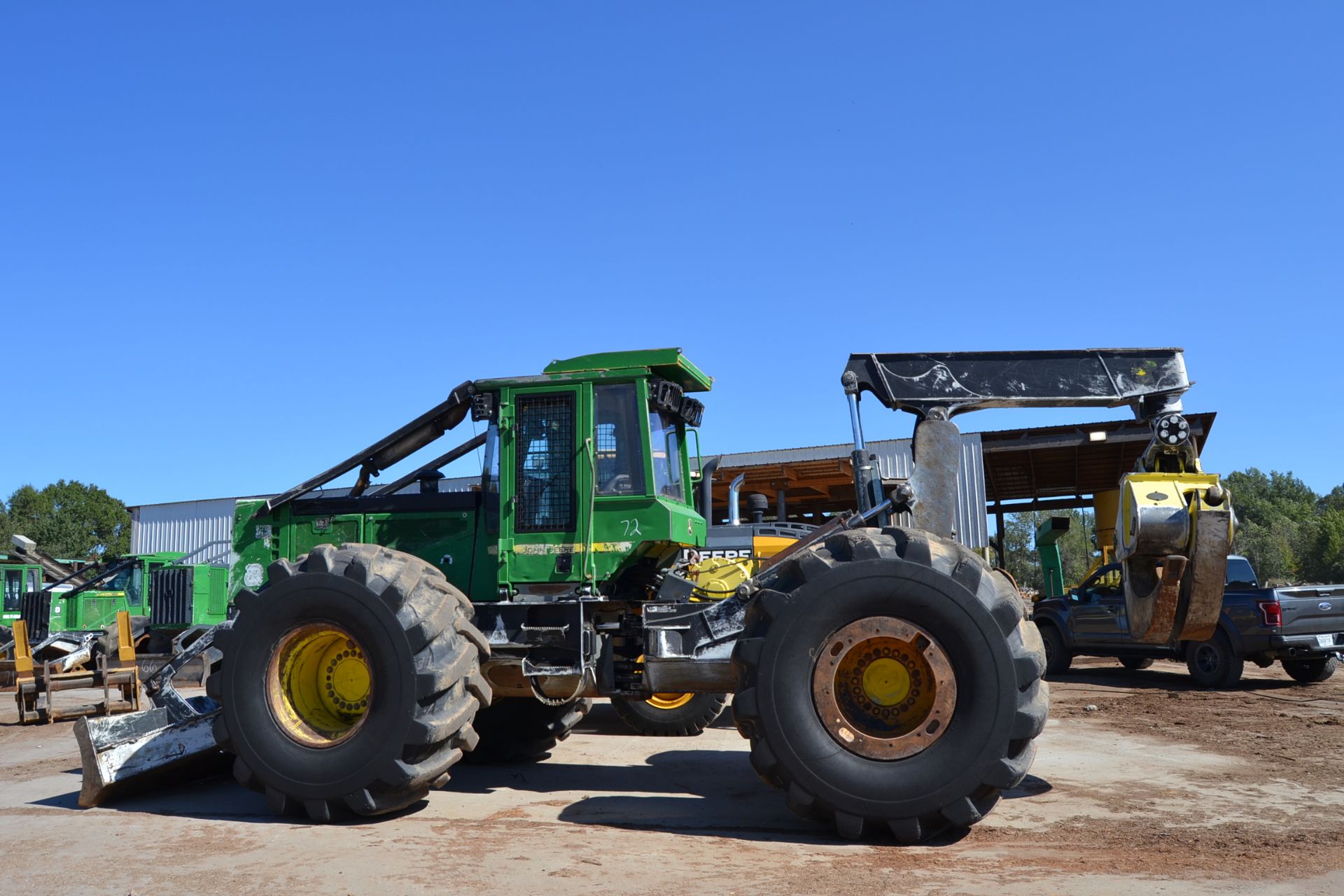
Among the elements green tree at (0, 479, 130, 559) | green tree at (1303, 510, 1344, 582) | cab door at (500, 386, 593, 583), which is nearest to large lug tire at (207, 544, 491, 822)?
cab door at (500, 386, 593, 583)

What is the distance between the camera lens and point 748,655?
5.77 metres

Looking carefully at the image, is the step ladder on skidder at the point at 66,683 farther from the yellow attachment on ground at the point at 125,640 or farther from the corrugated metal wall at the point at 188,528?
the corrugated metal wall at the point at 188,528

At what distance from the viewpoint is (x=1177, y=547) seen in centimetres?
635

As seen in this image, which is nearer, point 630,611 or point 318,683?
point 318,683

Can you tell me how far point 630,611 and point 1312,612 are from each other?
1132cm

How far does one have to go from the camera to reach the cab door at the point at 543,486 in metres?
7.07

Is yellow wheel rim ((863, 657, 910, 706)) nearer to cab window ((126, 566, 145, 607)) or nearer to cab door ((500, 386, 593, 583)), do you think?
cab door ((500, 386, 593, 583))

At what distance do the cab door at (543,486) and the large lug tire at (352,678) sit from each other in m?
0.64

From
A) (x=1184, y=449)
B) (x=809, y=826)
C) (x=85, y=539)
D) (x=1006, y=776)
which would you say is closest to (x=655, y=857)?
(x=809, y=826)

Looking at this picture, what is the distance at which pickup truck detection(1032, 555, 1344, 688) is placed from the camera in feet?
45.9

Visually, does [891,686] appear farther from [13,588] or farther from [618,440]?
[13,588]

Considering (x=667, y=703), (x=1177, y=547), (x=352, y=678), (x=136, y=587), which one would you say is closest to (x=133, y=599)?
(x=136, y=587)

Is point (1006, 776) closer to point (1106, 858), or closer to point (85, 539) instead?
point (1106, 858)

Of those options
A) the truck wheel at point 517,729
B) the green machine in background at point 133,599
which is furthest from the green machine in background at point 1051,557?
the green machine in background at point 133,599
